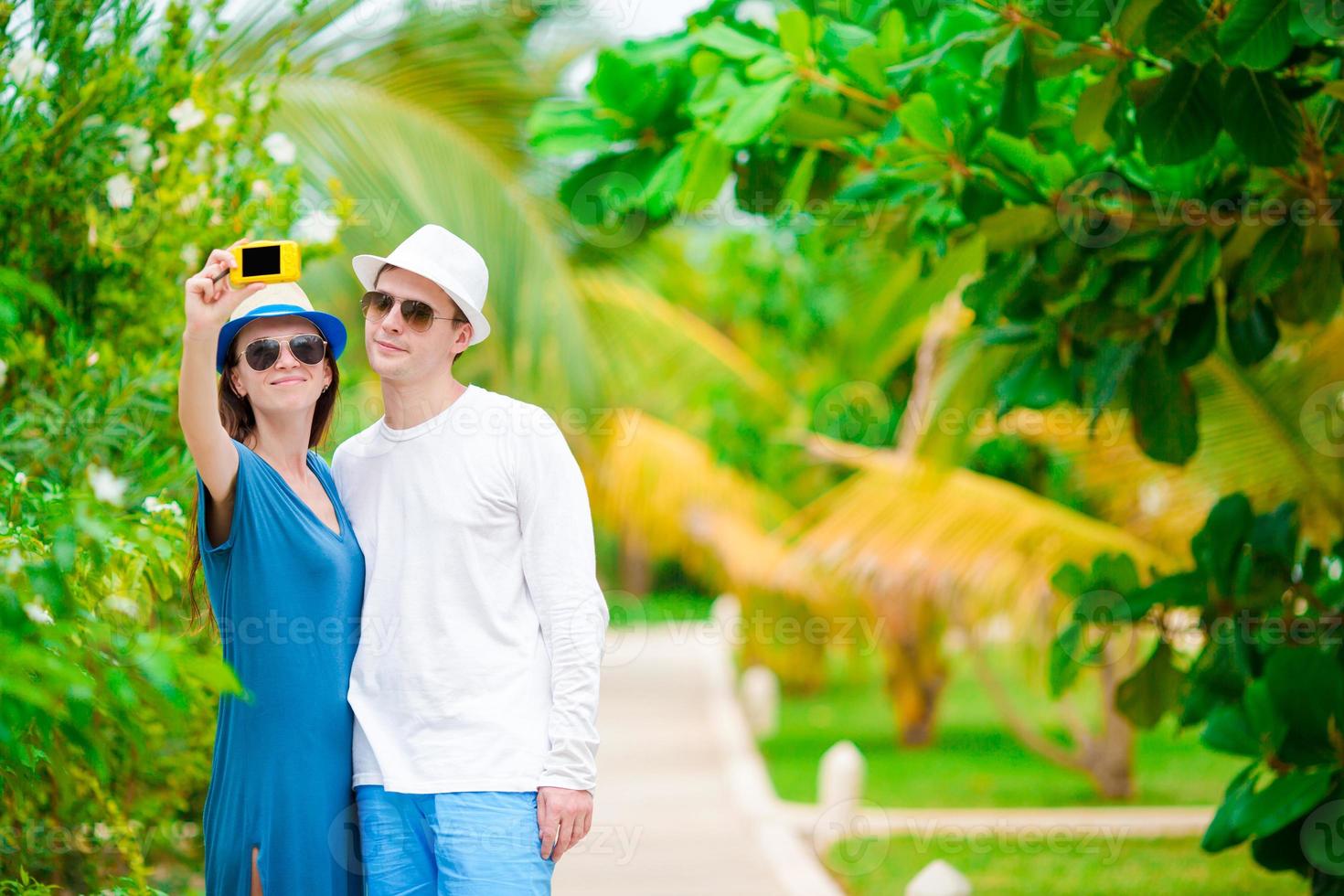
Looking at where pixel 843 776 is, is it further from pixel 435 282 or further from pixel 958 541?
pixel 435 282

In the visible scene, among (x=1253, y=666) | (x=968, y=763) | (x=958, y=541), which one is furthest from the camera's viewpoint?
(x=968, y=763)

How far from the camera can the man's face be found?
8.96ft

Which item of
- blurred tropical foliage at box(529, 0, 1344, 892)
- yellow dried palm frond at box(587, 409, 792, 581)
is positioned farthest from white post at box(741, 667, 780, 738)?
blurred tropical foliage at box(529, 0, 1344, 892)

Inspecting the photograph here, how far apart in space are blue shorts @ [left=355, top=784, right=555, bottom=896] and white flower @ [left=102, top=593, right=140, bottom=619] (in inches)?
23.7

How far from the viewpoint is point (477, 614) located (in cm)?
266

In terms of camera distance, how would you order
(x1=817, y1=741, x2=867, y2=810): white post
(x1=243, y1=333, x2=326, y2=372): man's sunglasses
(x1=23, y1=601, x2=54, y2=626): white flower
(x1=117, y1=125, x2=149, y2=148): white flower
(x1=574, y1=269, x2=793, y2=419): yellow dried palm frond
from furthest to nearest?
(x1=574, y1=269, x2=793, y2=419): yellow dried palm frond, (x1=817, y1=741, x2=867, y2=810): white post, (x1=117, y1=125, x2=149, y2=148): white flower, (x1=243, y1=333, x2=326, y2=372): man's sunglasses, (x1=23, y1=601, x2=54, y2=626): white flower

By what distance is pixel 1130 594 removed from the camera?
14.1 feet

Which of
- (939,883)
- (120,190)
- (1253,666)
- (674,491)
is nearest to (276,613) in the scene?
(120,190)

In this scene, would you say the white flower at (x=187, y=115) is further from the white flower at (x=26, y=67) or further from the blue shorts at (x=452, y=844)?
the blue shorts at (x=452, y=844)

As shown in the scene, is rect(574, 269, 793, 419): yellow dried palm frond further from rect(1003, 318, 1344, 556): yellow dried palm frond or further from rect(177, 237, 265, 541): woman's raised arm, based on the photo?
Result: rect(177, 237, 265, 541): woman's raised arm

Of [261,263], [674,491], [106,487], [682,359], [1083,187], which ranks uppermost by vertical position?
[682,359]

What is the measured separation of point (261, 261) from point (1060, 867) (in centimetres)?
632

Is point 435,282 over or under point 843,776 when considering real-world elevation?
over

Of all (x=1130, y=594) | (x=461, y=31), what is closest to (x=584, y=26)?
(x=461, y=31)
